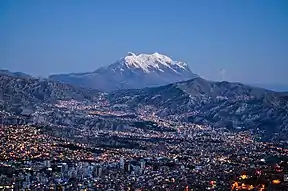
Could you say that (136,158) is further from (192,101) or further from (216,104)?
(192,101)

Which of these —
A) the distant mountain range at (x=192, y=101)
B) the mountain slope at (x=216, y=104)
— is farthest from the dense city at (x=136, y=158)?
the distant mountain range at (x=192, y=101)

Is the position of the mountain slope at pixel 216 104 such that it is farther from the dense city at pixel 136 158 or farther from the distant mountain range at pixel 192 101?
the dense city at pixel 136 158

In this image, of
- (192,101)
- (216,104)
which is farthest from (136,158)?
(192,101)

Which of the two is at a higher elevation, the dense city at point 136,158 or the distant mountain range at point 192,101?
the distant mountain range at point 192,101

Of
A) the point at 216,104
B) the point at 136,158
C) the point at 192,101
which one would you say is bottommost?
the point at 136,158

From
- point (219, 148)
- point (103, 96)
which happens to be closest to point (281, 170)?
point (219, 148)

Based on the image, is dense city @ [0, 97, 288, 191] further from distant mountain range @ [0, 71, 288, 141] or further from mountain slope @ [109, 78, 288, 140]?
distant mountain range @ [0, 71, 288, 141]

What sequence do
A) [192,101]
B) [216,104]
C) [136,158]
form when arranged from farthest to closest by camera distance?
[192,101] < [216,104] < [136,158]

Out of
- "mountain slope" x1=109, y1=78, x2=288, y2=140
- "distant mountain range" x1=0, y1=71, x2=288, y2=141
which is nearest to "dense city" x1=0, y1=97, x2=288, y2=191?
"mountain slope" x1=109, y1=78, x2=288, y2=140
